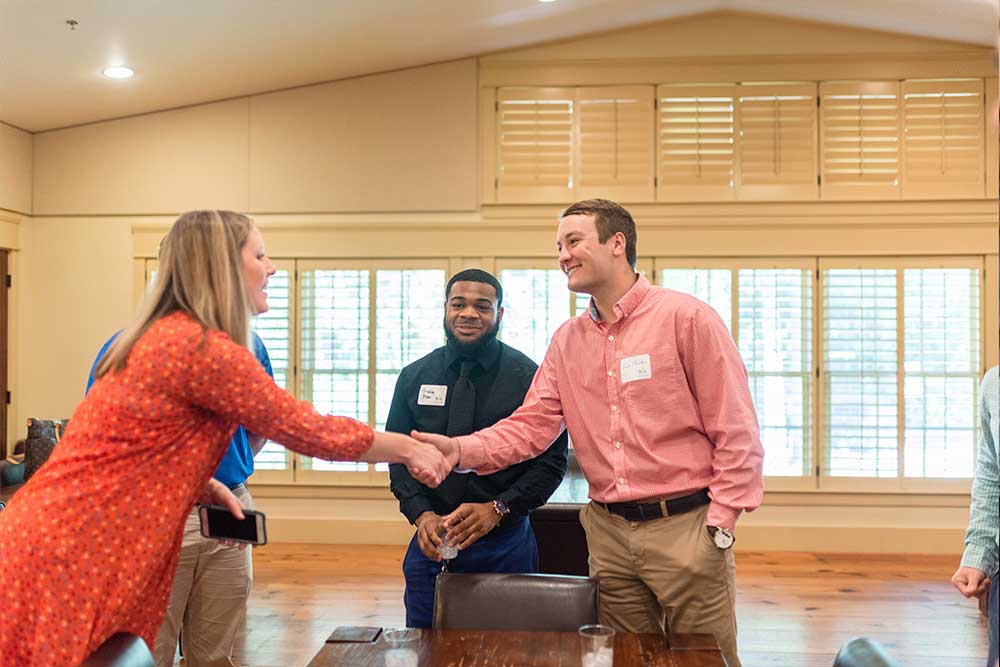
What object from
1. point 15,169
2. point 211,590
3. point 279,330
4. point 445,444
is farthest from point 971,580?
point 15,169

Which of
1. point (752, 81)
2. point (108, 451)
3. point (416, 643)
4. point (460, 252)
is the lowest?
point (416, 643)

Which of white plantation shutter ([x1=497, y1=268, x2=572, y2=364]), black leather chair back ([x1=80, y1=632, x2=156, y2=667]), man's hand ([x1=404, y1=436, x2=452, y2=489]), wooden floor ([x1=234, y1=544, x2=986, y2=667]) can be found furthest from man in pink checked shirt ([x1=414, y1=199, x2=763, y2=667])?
white plantation shutter ([x1=497, y1=268, x2=572, y2=364])

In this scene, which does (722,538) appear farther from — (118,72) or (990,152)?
(990,152)

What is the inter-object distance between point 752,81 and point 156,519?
565cm

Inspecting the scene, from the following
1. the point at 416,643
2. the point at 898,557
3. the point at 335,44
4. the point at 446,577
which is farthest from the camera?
the point at 898,557

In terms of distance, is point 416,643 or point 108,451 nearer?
point 108,451

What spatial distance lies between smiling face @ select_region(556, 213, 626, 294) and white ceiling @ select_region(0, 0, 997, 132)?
316 cm

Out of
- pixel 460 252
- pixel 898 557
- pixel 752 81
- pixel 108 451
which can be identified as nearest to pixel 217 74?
pixel 460 252

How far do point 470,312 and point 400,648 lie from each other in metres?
1.24

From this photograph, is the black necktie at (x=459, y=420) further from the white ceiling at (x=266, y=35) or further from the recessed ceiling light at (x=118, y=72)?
the recessed ceiling light at (x=118, y=72)

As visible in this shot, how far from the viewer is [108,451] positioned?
5.29 feet

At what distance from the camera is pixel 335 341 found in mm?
6488

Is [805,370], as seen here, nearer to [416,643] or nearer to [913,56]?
[913,56]

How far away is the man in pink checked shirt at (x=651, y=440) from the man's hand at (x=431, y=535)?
281 mm
